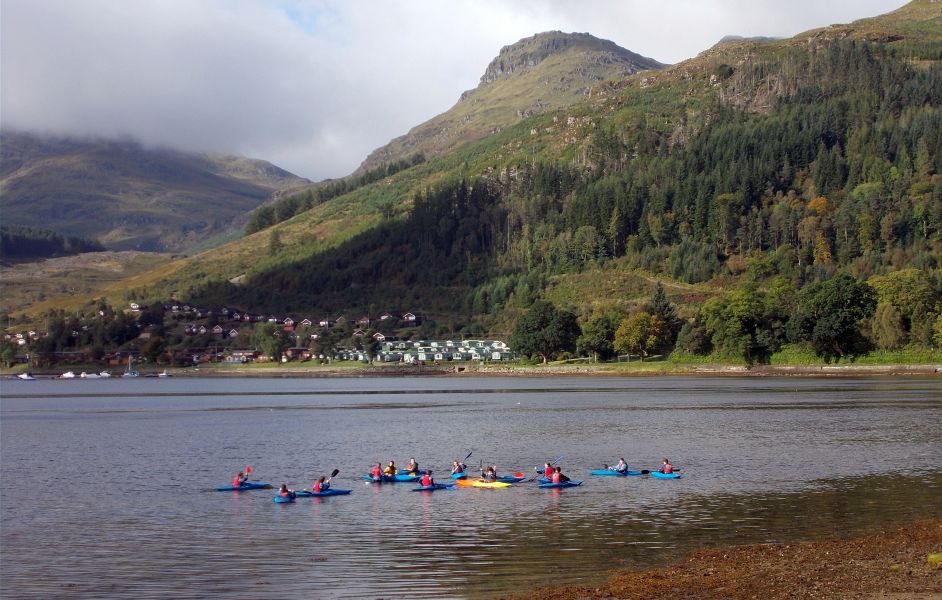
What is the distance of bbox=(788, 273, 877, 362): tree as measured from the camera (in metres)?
160

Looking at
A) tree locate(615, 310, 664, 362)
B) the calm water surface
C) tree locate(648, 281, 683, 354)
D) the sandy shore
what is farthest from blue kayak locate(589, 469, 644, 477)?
tree locate(648, 281, 683, 354)

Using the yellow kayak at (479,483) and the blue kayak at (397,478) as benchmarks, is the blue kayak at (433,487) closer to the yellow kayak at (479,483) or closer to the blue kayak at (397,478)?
the yellow kayak at (479,483)

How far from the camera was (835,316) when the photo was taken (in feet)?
523

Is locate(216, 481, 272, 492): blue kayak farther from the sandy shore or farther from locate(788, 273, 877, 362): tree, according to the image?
locate(788, 273, 877, 362): tree

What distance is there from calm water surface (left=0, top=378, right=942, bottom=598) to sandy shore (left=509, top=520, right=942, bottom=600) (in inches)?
91.8

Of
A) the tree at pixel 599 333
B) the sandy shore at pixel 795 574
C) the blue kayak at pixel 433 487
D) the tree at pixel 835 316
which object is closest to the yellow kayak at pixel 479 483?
the blue kayak at pixel 433 487

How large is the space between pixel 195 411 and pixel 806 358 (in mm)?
99071

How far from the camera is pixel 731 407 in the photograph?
113m

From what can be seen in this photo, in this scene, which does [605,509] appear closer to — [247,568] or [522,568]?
[522,568]

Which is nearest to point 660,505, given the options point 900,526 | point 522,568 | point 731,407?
point 900,526

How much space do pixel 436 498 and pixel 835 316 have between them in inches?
4647

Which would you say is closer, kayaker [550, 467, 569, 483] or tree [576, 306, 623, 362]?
kayaker [550, 467, 569, 483]

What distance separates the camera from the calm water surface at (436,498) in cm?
3828

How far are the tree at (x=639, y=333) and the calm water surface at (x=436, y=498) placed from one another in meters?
68.6
